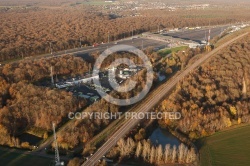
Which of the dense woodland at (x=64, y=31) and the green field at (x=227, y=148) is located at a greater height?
the dense woodland at (x=64, y=31)

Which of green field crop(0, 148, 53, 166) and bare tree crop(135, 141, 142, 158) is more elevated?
bare tree crop(135, 141, 142, 158)

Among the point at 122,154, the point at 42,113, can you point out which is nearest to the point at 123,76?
the point at 42,113

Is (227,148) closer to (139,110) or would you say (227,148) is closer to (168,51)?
(139,110)

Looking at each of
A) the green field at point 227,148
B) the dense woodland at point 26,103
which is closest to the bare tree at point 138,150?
the green field at point 227,148

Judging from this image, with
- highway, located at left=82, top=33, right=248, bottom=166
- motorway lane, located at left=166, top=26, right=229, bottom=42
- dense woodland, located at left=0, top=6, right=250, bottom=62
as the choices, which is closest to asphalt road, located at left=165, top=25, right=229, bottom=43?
motorway lane, located at left=166, top=26, right=229, bottom=42

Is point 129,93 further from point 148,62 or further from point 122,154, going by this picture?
point 148,62

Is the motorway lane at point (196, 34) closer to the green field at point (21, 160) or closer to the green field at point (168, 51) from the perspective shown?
the green field at point (168, 51)

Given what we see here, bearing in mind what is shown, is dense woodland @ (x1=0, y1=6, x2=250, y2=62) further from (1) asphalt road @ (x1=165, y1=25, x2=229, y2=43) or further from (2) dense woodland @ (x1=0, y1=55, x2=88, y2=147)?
(2) dense woodland @ (x1=0, y1=55, x2=88, y2=147)
